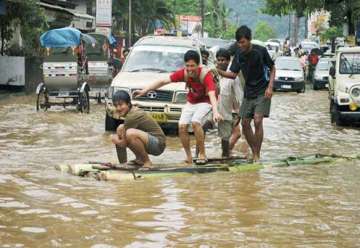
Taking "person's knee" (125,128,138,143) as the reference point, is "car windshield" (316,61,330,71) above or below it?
above

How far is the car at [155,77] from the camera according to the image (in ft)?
45.5

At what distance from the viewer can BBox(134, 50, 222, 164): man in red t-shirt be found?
962 centimetres

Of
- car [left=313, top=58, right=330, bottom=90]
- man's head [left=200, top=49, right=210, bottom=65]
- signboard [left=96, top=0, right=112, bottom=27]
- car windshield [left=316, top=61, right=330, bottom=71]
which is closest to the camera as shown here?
man's head [left=200, top=49, right=210, bottom=65]

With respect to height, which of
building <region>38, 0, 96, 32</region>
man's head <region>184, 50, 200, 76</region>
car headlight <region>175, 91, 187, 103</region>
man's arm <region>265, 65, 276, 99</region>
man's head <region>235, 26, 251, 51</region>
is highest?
building <region>38, 0, 96, 32</region>

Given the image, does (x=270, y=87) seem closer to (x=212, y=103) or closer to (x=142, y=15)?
(x=212, y=103)

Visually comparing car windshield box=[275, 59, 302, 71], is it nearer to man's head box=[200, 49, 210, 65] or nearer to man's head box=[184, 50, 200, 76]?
man's head box=[200, 49, 210, 65]

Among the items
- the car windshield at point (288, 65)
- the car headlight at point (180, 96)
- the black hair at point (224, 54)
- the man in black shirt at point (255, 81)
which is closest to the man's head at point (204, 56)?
the car headlight at point (180, 96)

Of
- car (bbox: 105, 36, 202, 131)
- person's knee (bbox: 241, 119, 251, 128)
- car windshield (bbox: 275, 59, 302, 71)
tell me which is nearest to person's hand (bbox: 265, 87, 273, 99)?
person's knee (bbox: 241, 119, 251, 128)

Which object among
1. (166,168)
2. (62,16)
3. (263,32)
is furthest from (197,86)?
(263,32)

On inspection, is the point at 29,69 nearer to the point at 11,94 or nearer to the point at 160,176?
the point at 11,94

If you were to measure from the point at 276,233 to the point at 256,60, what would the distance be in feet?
14.5

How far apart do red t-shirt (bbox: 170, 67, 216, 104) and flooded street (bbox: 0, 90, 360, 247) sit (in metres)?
1.17

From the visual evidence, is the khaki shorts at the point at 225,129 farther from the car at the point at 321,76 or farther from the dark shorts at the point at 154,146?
the car at the point at 321,76

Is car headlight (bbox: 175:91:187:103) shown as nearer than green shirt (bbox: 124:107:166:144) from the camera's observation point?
No
